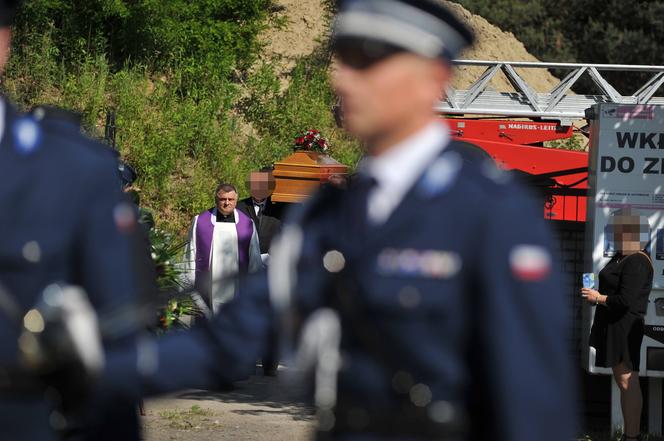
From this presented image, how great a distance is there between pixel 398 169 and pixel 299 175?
14.2m

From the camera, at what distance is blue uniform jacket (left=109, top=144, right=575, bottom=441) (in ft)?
8.12

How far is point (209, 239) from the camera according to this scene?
11.5 metres

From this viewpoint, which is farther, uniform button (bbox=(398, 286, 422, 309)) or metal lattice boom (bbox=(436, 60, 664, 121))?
metal lattice boom (bbox=(436, 60, 664, 121))

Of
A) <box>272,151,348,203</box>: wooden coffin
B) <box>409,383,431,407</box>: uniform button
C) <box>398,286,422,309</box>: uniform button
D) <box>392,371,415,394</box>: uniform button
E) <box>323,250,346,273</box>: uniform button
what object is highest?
<box>272,151,348,203</box>: wooden coffin

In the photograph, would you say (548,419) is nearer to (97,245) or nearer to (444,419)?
(444,419)

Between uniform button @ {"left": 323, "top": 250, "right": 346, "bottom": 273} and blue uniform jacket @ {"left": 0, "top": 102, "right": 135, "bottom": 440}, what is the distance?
49 centimetres

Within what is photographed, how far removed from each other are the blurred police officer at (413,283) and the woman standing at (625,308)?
665cm

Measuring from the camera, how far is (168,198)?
78.0 feet

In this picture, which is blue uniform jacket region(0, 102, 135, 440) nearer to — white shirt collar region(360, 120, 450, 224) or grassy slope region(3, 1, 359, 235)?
white shirt collar region(360, 120, 450, 224)

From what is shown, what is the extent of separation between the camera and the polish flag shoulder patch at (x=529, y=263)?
2488 millimetres

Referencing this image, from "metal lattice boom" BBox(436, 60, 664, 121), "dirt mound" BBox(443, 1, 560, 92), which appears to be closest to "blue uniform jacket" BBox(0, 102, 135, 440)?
"metal lattice boom" BBox(436, 60, 664, 121)

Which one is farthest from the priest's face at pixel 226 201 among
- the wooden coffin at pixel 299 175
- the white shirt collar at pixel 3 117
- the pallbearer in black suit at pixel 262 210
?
the white shirt collar at pixel 3 117

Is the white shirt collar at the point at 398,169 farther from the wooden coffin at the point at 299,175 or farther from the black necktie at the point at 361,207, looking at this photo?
the wooden coffin at the point at 299,175

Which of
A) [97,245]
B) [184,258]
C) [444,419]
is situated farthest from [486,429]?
[184,258]
